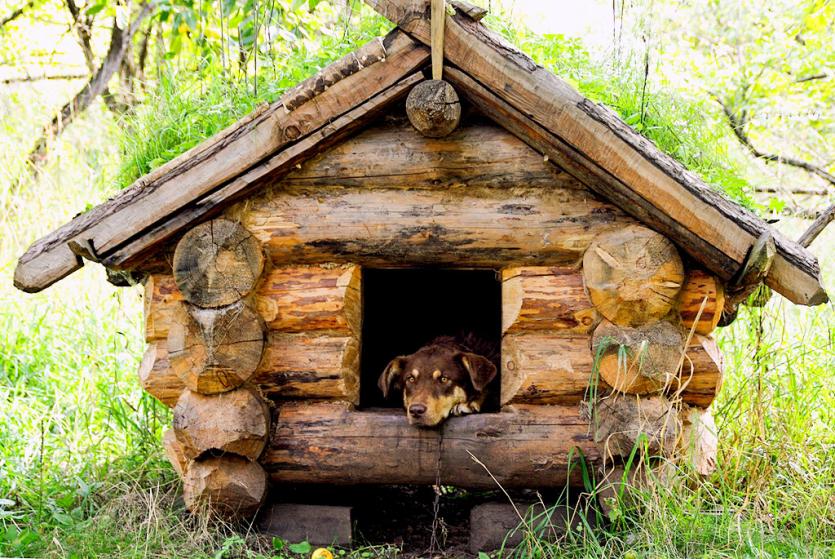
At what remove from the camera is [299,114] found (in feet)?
14.9

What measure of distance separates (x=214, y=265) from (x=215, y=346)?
430 mm

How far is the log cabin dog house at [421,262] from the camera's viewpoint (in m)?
4.38

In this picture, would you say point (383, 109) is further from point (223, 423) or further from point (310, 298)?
point (223, 423)

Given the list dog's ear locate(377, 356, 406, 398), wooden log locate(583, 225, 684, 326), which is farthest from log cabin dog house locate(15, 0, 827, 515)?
dog's ear locate(377, 356, 406, 398)

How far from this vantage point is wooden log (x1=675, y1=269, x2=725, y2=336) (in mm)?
4559

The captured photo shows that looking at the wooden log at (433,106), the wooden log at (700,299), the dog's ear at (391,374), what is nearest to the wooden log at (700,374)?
the wooden log at (700,299)

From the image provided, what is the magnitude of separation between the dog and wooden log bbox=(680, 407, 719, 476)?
1108 millimetres

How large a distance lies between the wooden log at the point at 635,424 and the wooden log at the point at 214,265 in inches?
78.4

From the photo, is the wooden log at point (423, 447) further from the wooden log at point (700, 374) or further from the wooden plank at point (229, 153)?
the wooden plank at point (229, 153)

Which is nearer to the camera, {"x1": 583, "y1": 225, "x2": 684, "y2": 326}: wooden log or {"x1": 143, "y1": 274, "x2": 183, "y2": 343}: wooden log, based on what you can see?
{"x1": 583, "y1": 225, "x2": 684, "y2": 326}: wooden log

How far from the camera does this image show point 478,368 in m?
5.12

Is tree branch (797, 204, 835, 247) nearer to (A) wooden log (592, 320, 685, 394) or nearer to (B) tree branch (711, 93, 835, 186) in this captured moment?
(A) wooden log (592, 320, 685, 394)

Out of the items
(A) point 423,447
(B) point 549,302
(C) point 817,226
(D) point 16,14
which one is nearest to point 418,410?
(A) point 423,447

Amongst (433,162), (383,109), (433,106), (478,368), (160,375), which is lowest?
(160,375)
